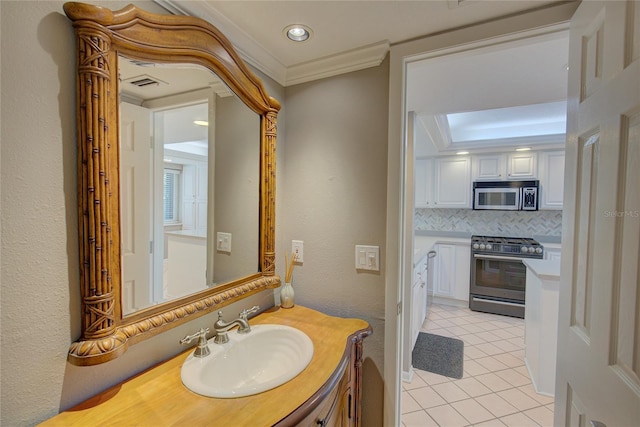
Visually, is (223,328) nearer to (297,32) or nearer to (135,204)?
(135,204)

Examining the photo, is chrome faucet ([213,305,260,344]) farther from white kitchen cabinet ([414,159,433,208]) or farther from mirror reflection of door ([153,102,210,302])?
white kitchen cabinet ([414,159,433,208])

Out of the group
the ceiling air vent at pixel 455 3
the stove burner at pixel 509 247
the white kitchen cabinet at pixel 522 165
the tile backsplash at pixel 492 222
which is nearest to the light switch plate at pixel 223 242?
the ceiling air vent at pixel 455 3

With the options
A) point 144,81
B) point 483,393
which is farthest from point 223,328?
point 483,393

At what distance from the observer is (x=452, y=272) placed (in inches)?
163

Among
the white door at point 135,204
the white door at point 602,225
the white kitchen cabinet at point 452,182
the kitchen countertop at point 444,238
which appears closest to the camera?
the white door at point 602,225

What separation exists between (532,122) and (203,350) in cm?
447

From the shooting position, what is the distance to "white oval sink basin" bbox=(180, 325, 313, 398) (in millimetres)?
Answer: 991

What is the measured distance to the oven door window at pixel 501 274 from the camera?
3631mm

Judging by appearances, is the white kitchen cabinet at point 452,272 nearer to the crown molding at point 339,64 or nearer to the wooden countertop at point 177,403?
the crown molding at point 339,64

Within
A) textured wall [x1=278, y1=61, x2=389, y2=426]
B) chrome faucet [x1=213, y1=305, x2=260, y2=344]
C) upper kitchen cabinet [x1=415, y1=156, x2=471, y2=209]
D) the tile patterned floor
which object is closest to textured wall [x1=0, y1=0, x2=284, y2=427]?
chrome faucet [x1=213, y1=305, x2=260, y2=344]

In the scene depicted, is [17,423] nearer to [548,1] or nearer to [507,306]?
[548,1]

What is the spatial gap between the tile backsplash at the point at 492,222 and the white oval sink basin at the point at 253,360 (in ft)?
12.5

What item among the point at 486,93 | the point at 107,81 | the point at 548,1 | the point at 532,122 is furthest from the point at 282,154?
the point at 532,122

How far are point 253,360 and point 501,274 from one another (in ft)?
12.1
